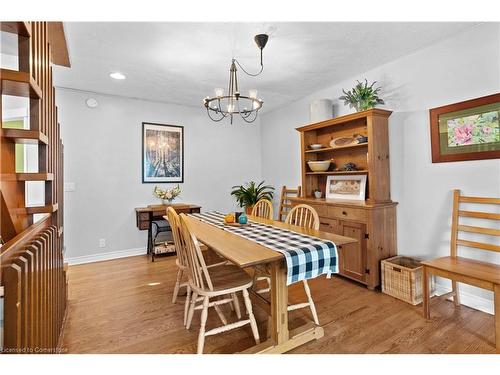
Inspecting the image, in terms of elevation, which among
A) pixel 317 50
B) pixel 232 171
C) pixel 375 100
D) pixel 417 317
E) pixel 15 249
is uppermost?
pixel 317 50

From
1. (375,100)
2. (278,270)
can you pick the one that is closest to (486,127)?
(375,100)

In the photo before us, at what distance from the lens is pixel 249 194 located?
4574 millimetres

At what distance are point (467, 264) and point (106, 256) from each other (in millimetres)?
4227

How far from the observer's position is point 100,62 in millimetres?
2807

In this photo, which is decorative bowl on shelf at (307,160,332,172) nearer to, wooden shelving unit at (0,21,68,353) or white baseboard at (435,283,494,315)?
white baseboard at (435,283,494,315)

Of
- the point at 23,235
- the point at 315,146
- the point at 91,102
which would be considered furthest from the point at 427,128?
the point at 91,102

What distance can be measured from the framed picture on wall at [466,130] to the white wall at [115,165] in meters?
3.26

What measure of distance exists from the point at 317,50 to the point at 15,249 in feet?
8.96

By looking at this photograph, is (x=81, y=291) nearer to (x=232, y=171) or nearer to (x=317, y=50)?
(x=232, y=171)

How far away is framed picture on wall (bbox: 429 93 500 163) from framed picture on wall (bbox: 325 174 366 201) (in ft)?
2.50

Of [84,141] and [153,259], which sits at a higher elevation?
[84,141]

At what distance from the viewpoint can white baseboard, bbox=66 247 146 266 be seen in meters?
3.65

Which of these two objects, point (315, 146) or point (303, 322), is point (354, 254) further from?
point (315, 146)

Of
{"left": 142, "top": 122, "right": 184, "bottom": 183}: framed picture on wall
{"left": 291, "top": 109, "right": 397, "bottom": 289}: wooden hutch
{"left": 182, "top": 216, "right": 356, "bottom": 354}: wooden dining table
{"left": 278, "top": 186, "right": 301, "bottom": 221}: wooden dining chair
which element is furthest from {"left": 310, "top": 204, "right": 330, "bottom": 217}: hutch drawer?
{"left": 142, "top": 122, "right": 184, "bottom": 183}: framed picture on wall
